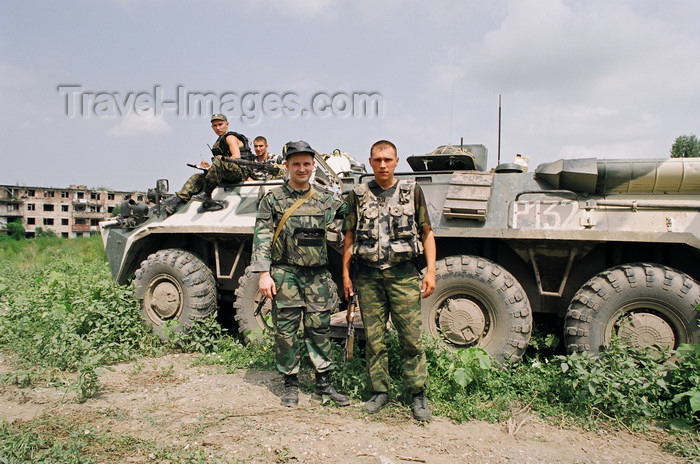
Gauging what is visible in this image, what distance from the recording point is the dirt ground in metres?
3.24

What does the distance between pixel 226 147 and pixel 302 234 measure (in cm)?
292

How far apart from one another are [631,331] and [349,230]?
8.18 feet

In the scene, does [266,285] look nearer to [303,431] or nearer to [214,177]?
[303,431]

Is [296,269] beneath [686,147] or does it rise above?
beneath

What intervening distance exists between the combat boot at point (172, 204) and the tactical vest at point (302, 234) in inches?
119

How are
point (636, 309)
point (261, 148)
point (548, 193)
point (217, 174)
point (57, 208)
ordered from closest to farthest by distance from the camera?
point (636, 309)
point (548, 193)
point (217, 174)
point (261, 148)
point (57, 208)

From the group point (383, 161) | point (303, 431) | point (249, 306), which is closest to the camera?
point (303, 431)

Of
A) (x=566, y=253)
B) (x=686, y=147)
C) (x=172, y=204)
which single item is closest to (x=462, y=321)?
(x=566, y=253)

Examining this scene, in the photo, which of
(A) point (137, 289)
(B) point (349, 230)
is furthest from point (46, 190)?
(B) point (349, 230)

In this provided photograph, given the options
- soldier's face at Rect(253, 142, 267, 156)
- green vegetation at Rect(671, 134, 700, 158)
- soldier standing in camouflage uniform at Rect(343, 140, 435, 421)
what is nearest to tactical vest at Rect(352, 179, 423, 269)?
soldier standing in camouflage uniform at Rect(343, 140, 435, 421)

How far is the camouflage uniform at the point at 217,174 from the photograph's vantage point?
250 inches

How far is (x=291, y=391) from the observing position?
162 inches

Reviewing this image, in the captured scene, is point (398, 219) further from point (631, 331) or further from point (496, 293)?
point (631, 331)

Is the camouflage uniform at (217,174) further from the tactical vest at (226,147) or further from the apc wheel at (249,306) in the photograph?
the apc wheel at (249,306)
